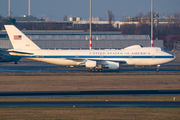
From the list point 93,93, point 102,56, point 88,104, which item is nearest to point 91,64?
point 102,56

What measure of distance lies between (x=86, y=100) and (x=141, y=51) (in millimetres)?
25151

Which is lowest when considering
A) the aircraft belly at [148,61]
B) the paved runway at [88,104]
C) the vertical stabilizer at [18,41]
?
the paved runway at [88,104]

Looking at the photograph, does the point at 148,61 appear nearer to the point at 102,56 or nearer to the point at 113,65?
the point at 113,65

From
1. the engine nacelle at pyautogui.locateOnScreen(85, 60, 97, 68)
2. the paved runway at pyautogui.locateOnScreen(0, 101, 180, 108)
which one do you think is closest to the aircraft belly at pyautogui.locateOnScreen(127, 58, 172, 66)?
the engine nacelle at pyautogui.locateOnScreen(85, 60, 97, 68)

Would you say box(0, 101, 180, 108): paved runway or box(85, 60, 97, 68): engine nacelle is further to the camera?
box(85, 60, 97, 68): engine nacelle

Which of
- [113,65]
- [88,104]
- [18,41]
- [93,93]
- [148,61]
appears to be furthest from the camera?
[18,41]

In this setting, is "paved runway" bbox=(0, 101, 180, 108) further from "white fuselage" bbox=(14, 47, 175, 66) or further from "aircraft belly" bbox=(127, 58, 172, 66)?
"aircraft belly" bbox=(127, 58, 172, 66)

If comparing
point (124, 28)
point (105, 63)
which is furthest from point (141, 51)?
point (124, 28)

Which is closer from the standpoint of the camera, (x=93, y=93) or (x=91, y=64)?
(x=93, y=93)

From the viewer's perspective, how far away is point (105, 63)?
4172 cm

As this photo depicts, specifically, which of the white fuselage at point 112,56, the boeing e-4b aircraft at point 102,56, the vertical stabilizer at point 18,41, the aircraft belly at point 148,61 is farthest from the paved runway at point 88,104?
the vertical stabilizer at point 18,41

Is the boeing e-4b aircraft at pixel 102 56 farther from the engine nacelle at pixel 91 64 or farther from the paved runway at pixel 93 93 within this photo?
the paved runway at pixel 93 93

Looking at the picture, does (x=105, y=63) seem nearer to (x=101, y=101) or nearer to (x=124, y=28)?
(x=101, y=101)

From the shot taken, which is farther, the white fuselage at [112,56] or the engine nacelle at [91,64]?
the white fuselage at [112,56]
